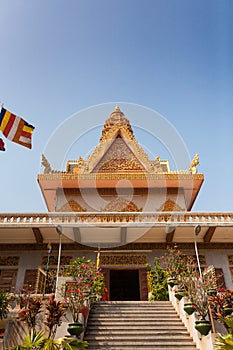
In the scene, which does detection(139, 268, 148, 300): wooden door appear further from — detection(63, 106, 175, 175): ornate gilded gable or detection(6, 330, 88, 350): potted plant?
detection(6, 330, 88, 350): potted plant

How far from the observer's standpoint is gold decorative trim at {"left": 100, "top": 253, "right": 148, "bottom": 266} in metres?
12.3

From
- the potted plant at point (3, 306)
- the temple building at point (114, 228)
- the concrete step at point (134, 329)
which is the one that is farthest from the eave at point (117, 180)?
the concrete step at point (134, 329)

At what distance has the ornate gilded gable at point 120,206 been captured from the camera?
47.0 ft

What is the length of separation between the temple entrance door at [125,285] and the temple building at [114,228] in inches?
1.8

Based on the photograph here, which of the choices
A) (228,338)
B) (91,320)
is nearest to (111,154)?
(91,320)

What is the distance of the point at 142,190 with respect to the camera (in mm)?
15047

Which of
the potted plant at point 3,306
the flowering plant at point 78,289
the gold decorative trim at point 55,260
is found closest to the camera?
the flowering plant at point 78,289

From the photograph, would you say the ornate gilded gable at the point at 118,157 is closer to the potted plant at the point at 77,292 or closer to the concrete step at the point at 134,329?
the potted plant at the point at 77,292

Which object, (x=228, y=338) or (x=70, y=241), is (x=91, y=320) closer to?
(x=228, y=338)

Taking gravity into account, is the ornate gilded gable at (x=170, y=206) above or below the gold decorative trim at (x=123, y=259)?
above

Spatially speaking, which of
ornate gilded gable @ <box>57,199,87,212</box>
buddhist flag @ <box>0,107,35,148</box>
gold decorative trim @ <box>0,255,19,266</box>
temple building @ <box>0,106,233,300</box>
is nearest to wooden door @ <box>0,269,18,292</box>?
temple building @ <box>0,106,233,300</box>

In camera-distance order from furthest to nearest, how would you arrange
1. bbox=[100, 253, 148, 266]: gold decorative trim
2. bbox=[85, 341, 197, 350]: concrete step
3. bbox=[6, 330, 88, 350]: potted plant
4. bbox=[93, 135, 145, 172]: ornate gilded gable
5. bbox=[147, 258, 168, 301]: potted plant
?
bbox=[93, 135, 145, 172]: ornate gilded gable → bbox=[100, 253, 148, 266]: gold decorative trim → bbox=[147, 258, 168, 301]: potted plant → bbox=[85, 341, 197, 350]: concrete step → bbox=[6, 330, 88, 350]: potted plant

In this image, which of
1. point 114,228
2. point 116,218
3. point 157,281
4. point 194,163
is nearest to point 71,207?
point 116,218

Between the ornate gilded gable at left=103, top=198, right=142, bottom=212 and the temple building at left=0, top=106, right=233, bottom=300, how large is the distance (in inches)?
1.7
